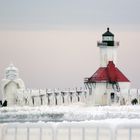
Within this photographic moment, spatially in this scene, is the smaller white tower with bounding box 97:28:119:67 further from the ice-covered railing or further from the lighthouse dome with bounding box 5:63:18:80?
the lighthouse dome with bounding box 5:63:18:80

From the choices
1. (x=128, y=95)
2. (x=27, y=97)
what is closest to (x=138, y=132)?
(x=128, y=95)

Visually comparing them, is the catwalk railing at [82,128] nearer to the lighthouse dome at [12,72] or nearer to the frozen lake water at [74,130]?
the frozen lake water at [74,130]

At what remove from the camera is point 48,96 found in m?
48.1

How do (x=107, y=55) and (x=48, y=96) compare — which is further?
(x=48, y=96)

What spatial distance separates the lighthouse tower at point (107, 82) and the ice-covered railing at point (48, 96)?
7.97 feet

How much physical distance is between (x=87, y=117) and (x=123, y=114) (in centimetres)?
271

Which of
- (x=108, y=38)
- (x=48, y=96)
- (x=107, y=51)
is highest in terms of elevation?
(x=108, y=38)

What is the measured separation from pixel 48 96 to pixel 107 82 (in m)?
6.46

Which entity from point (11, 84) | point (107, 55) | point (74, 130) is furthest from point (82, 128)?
point (11, 84)

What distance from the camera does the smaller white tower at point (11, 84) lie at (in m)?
45.8

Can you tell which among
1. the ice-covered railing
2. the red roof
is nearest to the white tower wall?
the red roof

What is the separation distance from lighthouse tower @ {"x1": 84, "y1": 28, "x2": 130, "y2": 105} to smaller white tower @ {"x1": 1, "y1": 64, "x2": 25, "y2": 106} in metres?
5.85

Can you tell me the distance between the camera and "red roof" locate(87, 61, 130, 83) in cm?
4419

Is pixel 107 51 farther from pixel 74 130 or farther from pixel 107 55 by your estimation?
pixel 74 130
